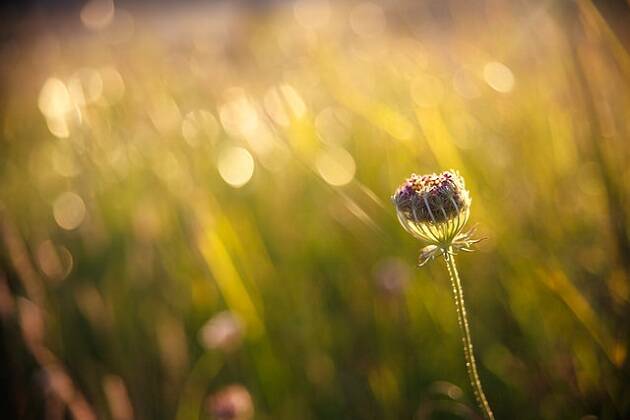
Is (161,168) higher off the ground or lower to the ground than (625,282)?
higher

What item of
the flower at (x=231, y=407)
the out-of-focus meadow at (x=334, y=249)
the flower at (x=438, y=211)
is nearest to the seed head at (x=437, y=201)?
the flower at (x=438, y=211)

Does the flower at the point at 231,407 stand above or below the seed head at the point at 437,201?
below

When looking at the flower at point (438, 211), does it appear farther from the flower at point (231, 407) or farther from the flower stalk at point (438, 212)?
the flower at point (231, 407)

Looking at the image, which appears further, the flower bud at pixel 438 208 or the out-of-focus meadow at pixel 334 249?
the out-of-focus meadow at pixel 334 249

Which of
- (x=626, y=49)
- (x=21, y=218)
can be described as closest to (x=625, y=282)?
(x=626, y=49)

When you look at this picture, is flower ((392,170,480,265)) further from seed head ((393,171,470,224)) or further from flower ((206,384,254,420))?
flower ((206,384,254,420))

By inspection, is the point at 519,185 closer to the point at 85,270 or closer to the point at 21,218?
the point at 85,270
